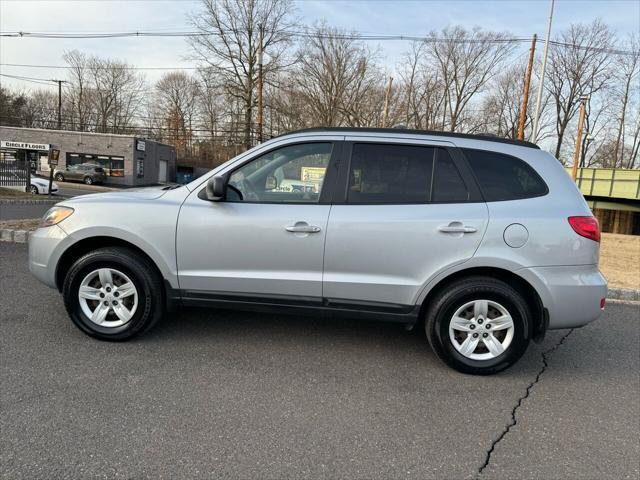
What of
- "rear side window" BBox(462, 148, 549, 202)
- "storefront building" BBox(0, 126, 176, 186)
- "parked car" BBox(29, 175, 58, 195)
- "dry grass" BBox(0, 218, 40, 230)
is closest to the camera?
"rear side window" BBox(462, 148, 549, 202)

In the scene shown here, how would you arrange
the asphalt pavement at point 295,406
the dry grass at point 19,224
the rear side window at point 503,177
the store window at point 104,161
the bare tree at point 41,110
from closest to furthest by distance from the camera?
1. the asphalt pavement at point 295,406
2. the rear side window at point 503,177
3. the dry grass at point 19,224
4. the store window at point 104,161
5. the bare tree at point 41,110

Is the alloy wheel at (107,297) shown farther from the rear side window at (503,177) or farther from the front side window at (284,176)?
the rear side window at (503,177)

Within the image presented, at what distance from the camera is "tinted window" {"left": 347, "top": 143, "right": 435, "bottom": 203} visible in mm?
3688

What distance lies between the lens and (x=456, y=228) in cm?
354

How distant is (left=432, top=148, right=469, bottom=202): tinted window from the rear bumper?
0.76 m

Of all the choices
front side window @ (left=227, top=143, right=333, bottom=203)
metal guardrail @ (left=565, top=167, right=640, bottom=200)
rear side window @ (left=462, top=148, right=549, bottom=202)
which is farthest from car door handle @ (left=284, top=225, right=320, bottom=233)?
metal guardrail @ (left=565, top=167, right=640, bottom=200)

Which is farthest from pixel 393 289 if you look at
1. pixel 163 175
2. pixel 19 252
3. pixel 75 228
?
pixel 163 175

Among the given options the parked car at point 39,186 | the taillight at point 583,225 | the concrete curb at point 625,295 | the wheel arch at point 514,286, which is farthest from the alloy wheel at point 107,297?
the parked car at point 39,186

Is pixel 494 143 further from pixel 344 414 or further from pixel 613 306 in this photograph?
pixel 613 306

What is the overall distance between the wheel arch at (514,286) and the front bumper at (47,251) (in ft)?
10.3

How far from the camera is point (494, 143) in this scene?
3.79m

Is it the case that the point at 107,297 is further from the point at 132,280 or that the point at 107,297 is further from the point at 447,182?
the point at 447,182

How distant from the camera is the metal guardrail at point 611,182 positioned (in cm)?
3238

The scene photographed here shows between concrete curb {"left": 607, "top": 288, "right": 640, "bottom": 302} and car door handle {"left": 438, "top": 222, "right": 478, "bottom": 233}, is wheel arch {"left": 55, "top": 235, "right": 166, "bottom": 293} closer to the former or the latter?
car door handle {"left": 438, "top": 222, "right": 478, "bottom": 233}
